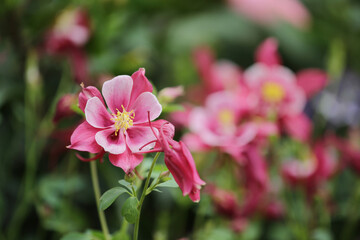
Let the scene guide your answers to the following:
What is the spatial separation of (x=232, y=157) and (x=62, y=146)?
0.78ft

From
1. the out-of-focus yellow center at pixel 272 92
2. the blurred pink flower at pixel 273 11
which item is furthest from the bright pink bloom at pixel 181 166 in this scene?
the blurred pink flower at pixel 273 11

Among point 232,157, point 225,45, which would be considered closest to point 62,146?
point 232,157

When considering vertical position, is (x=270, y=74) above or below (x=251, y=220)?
above

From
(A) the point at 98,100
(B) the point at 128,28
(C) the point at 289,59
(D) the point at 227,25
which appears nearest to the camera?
(A) the point at 98,100

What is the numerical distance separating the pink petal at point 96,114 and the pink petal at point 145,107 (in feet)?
0.07

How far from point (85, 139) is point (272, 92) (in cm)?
35

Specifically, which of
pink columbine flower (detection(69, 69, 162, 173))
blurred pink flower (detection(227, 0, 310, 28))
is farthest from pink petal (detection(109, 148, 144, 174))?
blurred pink flower (detection(227, 0, 310, 28))

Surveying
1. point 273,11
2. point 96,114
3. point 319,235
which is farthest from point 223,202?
point 273,11

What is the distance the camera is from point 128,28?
77 centimetres

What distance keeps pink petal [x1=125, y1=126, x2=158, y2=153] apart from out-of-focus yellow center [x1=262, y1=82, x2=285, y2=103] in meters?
0.31

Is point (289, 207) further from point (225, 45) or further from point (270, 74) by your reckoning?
point (225, 45)

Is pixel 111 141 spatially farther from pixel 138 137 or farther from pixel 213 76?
pixel 213 76

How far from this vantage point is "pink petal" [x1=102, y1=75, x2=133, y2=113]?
0.32m

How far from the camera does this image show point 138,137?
32 cm
